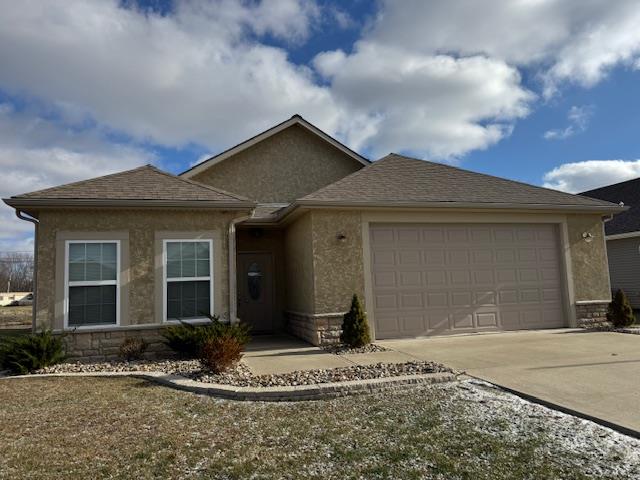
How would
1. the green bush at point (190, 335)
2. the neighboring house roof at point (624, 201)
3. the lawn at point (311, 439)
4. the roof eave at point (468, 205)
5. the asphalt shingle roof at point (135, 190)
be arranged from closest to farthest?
the lawn at point (311, 439), the green bush at point (190, 335), the asphalt shingle roof at point (135, 190), the roof eave at point (468, 205), the neighboring house roof at point (624, 201)

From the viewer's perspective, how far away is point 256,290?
43.1ft

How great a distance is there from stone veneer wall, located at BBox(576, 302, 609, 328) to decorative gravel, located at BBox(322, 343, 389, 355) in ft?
18.8

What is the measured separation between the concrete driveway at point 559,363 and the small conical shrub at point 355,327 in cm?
69

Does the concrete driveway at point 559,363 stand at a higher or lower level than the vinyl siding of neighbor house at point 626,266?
lower

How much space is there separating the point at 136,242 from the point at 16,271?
205 ft

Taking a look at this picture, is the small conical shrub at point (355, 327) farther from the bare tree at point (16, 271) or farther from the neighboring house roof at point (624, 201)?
the bare tree at point (16, 271)

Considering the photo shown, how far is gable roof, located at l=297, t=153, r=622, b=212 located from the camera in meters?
10.2

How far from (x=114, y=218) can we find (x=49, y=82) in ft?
17.4

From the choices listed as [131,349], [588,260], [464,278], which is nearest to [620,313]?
[588,260]

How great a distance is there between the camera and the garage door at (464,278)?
10375 mm

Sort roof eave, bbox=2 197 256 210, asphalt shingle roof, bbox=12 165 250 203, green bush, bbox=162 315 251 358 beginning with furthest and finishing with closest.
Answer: asphalt shingle roof, bbox=12 165 250 203 < roof eave, bbox=2 197 256 210 < green bush, bbox=162 315 251 358

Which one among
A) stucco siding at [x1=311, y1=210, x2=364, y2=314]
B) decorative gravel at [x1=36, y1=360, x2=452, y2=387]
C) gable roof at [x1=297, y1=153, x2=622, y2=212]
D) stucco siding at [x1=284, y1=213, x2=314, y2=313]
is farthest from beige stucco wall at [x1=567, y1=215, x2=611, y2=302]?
stucco siding at [x1=284, y1=213, x2=314, y2=313]

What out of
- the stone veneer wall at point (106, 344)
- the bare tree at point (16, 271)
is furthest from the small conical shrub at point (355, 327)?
the bare tree at point (16, 271)

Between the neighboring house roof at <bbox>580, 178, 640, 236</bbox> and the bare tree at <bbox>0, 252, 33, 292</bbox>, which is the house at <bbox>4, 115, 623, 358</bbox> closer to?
the neighboring house roof at <bbox>580, 178, 640, 236</bbox>
